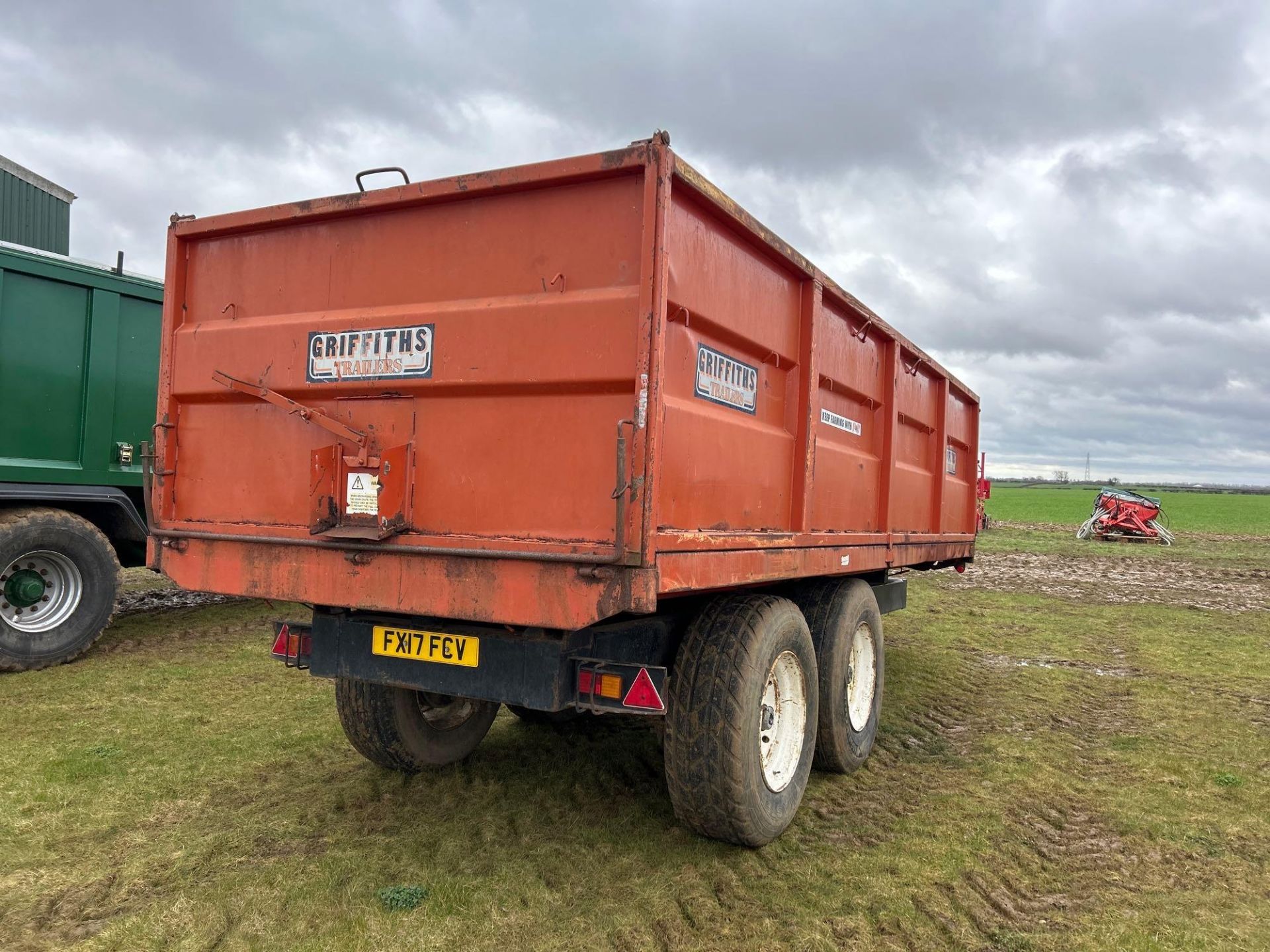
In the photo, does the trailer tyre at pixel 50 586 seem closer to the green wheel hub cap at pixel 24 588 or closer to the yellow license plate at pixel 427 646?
the green wheel hub cap at pixel 24 588

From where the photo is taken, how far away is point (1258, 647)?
27.7ft

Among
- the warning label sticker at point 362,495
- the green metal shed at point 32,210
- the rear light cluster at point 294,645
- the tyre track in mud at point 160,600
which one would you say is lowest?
the tyre track in mud at point 160,600

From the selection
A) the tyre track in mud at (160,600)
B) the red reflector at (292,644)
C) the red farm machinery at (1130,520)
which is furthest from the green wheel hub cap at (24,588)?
the red farm machinery at (1130,520)

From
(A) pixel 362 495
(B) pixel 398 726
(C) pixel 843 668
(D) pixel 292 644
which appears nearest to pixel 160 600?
(B) pixel 398 726

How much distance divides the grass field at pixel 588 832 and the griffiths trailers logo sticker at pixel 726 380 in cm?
180

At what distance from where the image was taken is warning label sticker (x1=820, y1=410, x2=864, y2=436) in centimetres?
424

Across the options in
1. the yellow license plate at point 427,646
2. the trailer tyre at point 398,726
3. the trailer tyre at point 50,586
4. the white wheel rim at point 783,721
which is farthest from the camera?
the trailer tyre at point 50,586

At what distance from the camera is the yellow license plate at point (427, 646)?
3.20 metres

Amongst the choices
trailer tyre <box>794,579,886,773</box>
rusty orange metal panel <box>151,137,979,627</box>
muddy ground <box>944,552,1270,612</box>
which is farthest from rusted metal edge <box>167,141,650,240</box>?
muddy ground <box>944,552,1270,612</box>

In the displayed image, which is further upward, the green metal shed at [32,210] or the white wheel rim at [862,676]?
the green metal shed at [32,210]

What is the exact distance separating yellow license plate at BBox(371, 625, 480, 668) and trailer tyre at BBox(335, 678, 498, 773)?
28.0 inches

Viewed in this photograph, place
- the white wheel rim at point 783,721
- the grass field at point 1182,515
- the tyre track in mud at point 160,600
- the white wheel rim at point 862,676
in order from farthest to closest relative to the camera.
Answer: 1. the grass field at point 1182,515
2. the tyre track in mud at point 160,600
3. the white wheel rim at point 862,676
4. the white wheel rim at point 783,721

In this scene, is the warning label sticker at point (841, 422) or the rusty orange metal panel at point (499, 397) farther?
the warning label sticker at point (841, 422)

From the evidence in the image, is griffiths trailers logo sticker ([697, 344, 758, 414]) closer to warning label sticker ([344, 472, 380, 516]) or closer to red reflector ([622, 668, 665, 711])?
red reflector ([622, 668, 665, 711])
